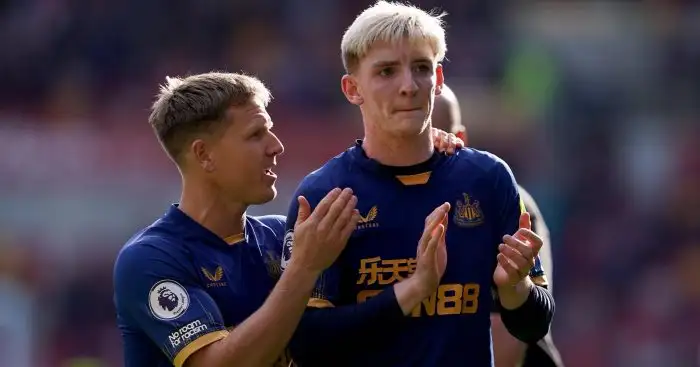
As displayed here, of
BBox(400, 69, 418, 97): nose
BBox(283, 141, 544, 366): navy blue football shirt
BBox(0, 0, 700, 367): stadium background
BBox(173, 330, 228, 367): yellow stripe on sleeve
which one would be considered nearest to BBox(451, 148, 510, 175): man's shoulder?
BBox(283, 141, 544, 366): navy blue football shirt

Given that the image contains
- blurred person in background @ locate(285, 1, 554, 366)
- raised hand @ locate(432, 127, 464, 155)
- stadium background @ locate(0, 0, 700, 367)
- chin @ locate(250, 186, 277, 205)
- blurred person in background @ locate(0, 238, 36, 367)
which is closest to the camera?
blurred person in background @ locate(285, 1, 554, 366)

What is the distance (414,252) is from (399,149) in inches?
13.9

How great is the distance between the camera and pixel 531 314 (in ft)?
14.5

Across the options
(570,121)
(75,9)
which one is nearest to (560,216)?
(570,121)

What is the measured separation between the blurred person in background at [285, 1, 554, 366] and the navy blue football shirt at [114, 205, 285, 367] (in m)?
0.39

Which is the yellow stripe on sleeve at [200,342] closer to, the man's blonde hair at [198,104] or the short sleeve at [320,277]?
the short sleeve at [320,277]

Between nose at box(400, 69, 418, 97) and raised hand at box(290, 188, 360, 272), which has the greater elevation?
nose at box(400, 69, 418, 97)

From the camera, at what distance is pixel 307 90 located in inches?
569

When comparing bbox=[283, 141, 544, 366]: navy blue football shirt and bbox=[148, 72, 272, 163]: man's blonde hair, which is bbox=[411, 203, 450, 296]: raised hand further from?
bbox=[148, 72, 272, 163]: man's blonde hair

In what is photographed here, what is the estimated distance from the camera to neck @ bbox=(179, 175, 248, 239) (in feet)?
16.3

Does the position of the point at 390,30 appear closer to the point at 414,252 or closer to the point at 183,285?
the point at 414,252

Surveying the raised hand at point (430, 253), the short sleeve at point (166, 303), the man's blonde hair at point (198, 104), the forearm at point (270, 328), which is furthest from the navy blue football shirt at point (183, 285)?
the raised hand at point (430, 253)

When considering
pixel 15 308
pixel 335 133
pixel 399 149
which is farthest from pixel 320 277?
pixel 335 133

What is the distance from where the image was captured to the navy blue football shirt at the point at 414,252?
4.34 metres
